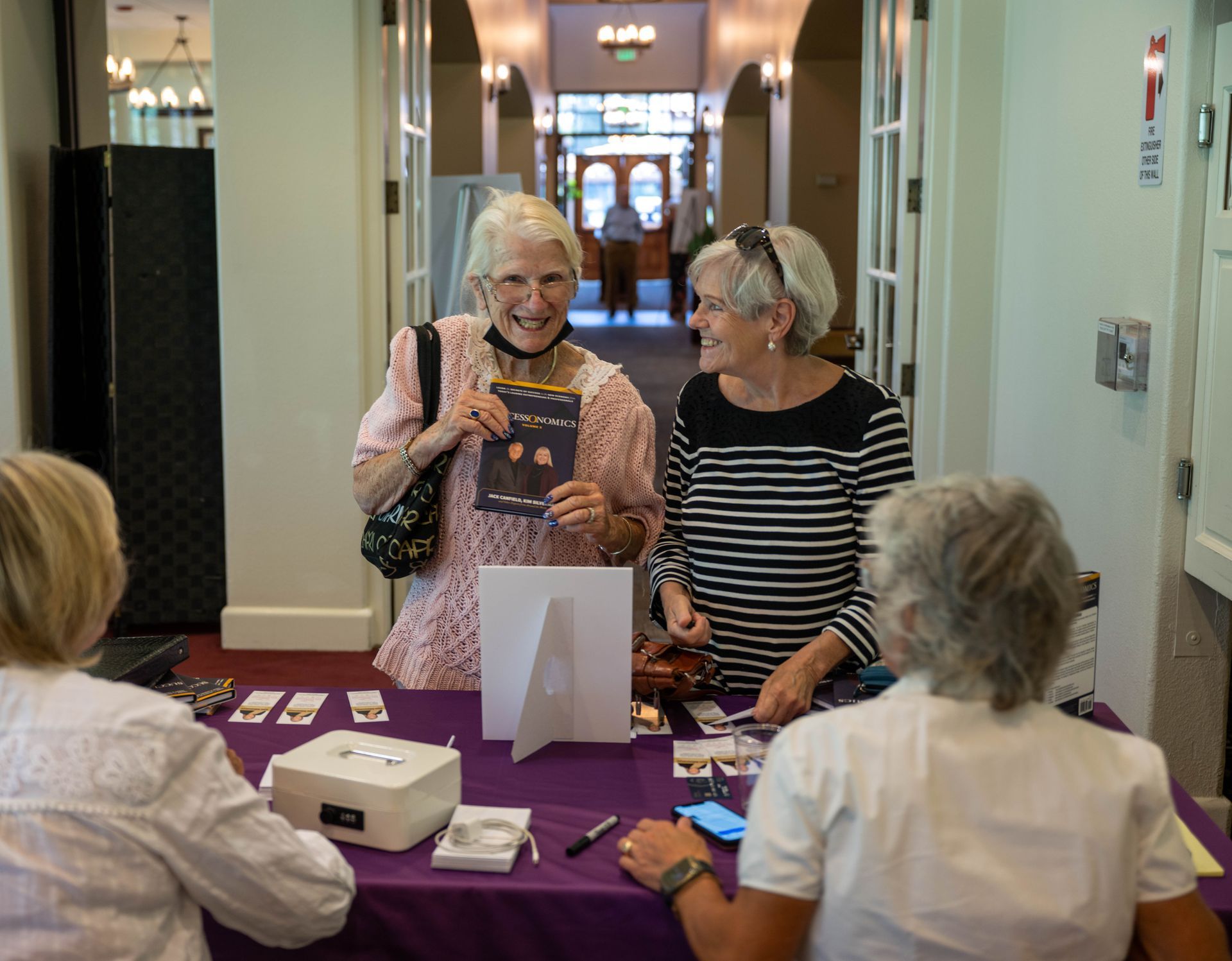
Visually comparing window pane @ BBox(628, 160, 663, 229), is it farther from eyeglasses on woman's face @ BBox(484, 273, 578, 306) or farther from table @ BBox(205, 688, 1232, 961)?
table @ BBox(205, 688, 1232, 961)

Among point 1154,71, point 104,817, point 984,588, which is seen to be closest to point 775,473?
point 984,588

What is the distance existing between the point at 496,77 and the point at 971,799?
10428mm

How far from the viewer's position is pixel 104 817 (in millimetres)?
1335

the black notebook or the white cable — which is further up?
the black notebook

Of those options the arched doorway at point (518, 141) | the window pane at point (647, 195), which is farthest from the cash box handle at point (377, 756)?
the window pane at point (647, 195)

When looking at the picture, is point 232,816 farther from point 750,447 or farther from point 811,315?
point 811,315

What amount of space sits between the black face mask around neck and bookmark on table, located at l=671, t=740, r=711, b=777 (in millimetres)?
810

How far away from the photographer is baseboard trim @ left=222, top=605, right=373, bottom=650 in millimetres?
4977

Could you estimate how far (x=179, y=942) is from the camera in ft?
4.73

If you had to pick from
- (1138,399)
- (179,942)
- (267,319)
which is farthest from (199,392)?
(179,942)

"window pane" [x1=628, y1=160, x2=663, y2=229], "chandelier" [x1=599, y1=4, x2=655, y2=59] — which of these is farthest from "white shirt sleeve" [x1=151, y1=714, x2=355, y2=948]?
"window pane" [x1=628, y1=160, x2=663, y2=229]

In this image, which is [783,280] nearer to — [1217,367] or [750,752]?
[750,752]

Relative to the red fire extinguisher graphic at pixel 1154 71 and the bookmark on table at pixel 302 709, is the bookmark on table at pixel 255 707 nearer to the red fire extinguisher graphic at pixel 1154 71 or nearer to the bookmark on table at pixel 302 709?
the bookmark on table at pixel 302 709

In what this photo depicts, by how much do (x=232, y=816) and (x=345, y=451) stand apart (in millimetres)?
3552
